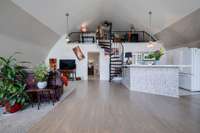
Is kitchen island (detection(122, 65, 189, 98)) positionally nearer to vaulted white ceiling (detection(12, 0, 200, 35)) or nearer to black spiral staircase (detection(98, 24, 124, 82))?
vaulted white ceiling (detection(12, 0, 200, 35))

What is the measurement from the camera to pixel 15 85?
13.3ft

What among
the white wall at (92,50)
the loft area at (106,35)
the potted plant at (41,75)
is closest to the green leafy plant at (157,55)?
the potted plant at (41,75)

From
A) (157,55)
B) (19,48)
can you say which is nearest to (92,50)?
(19,48)

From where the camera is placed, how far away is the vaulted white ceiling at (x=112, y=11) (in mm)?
5832

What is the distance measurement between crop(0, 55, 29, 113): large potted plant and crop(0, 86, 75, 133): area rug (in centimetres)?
24

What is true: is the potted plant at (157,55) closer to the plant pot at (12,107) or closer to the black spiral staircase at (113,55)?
the black spiral staircase at (113,55)

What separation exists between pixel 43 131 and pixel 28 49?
567 cm

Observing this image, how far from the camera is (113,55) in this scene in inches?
419

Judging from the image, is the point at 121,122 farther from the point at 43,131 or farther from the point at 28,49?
the point at 28,49

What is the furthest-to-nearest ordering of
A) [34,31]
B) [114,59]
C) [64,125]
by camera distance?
[114,59]
[34,31]
[64,125]

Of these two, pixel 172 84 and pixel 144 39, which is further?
pixel 144 39

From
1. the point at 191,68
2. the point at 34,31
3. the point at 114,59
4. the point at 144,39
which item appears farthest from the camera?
the point at 144,39

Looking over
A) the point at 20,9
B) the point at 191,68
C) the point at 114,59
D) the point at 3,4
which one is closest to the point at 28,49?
the point at 20,9

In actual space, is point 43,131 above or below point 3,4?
below
